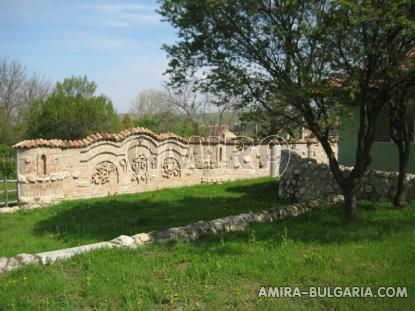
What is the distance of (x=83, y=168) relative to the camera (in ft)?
43.3

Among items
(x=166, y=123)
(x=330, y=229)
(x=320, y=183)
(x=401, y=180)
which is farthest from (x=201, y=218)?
(x=166, y=123)

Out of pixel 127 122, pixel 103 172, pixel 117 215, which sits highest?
pixel 127 122

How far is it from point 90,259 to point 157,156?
975cm

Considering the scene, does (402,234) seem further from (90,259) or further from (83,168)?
(83,168)

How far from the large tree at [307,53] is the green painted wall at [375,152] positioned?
3.83m

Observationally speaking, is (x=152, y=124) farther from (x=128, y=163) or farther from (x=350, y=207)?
(x=350, y=207)

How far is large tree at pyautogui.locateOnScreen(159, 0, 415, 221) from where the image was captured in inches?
266

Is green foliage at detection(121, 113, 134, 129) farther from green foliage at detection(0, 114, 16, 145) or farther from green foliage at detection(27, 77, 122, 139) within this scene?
green foliage at detection(0, 114, 16, 145)

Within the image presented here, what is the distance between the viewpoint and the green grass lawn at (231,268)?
4613 mm

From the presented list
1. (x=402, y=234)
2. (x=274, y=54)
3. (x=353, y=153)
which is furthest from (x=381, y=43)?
(x=353, y=153)

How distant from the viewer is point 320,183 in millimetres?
12258

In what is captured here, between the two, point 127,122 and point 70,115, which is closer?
point 70,115

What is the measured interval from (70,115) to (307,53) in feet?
62.5

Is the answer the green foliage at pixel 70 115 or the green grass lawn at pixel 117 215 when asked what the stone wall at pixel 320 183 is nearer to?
the green grass lawn at pixel 117 215
